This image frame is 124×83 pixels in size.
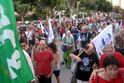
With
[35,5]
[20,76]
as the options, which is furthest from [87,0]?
[20,76]

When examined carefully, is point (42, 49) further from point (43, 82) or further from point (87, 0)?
point (87, 0)

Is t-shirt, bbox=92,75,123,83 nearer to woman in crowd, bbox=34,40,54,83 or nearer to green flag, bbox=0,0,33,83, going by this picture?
green flag, bbox=0,0,33,83

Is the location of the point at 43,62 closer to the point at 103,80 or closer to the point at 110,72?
the point at 103,80

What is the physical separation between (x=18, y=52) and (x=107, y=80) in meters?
1.38

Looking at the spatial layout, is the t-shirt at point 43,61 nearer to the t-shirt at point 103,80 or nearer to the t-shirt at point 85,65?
the t-shirt at point 85,65

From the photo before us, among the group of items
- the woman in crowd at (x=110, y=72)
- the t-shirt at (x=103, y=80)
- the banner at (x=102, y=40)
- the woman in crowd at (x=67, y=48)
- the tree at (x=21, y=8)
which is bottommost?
the tree at (x=21, y=8)

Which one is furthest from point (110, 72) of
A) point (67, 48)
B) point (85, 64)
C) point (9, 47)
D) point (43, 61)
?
point (67, 48)

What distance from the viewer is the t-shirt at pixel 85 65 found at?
8930 millimetres

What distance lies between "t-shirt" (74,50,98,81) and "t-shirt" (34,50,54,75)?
1.37 m

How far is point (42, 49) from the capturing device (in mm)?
10250

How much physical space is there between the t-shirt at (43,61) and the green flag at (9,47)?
603 cm

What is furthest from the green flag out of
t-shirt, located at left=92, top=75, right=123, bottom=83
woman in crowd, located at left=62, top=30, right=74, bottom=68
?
woman in crowd, located at left=62, top=30, right=74, bottom=68

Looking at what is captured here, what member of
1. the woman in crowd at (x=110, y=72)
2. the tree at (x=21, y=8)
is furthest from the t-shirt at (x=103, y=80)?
the tree at (x=21, y=8)

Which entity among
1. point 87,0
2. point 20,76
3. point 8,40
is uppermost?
point 8,40
